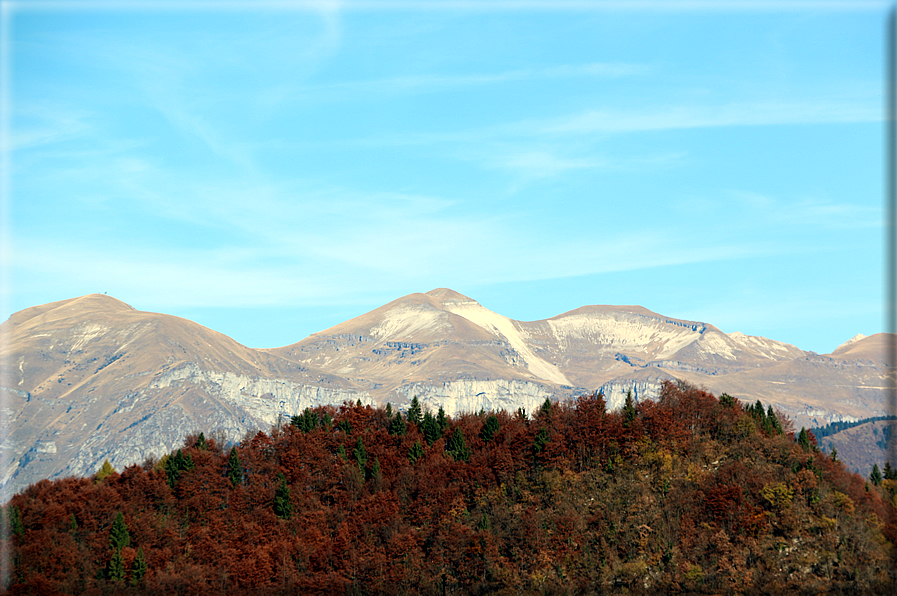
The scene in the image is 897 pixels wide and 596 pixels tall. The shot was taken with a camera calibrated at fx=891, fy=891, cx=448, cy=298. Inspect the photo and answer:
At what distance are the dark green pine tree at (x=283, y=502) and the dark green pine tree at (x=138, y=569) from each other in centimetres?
3153

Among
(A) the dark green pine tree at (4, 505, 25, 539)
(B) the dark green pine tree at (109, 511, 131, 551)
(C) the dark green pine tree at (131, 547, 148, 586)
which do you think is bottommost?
(C) the dark green pine tree at (131, 547, 148, 586)

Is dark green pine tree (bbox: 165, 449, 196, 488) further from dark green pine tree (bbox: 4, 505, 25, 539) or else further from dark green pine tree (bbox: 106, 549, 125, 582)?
dark green pine tree (bbox: 4, 505, 25, 539)

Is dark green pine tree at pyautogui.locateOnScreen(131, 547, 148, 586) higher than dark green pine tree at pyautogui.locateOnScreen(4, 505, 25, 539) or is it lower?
lower

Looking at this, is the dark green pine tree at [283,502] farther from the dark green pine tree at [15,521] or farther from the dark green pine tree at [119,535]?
the dark green pine tree at [15,521]

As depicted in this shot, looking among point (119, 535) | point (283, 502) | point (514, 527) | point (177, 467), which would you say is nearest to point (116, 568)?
point (119, 535)

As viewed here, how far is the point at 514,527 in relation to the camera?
183 metres

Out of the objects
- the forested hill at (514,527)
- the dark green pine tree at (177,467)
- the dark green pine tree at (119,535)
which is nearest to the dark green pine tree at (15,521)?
the forested hill at (514,527)

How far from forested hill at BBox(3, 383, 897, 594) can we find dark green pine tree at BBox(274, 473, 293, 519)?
0.49m

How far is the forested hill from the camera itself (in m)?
168

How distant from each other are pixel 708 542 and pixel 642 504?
15.2 metres

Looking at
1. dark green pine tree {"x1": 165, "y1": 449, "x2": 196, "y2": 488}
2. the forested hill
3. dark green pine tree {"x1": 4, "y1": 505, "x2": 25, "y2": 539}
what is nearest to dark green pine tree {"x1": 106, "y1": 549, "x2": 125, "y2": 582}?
the forested hill

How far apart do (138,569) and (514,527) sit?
74121mm

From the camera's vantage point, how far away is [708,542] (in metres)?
174

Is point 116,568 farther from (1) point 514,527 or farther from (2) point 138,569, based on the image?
(1) point 514,527
